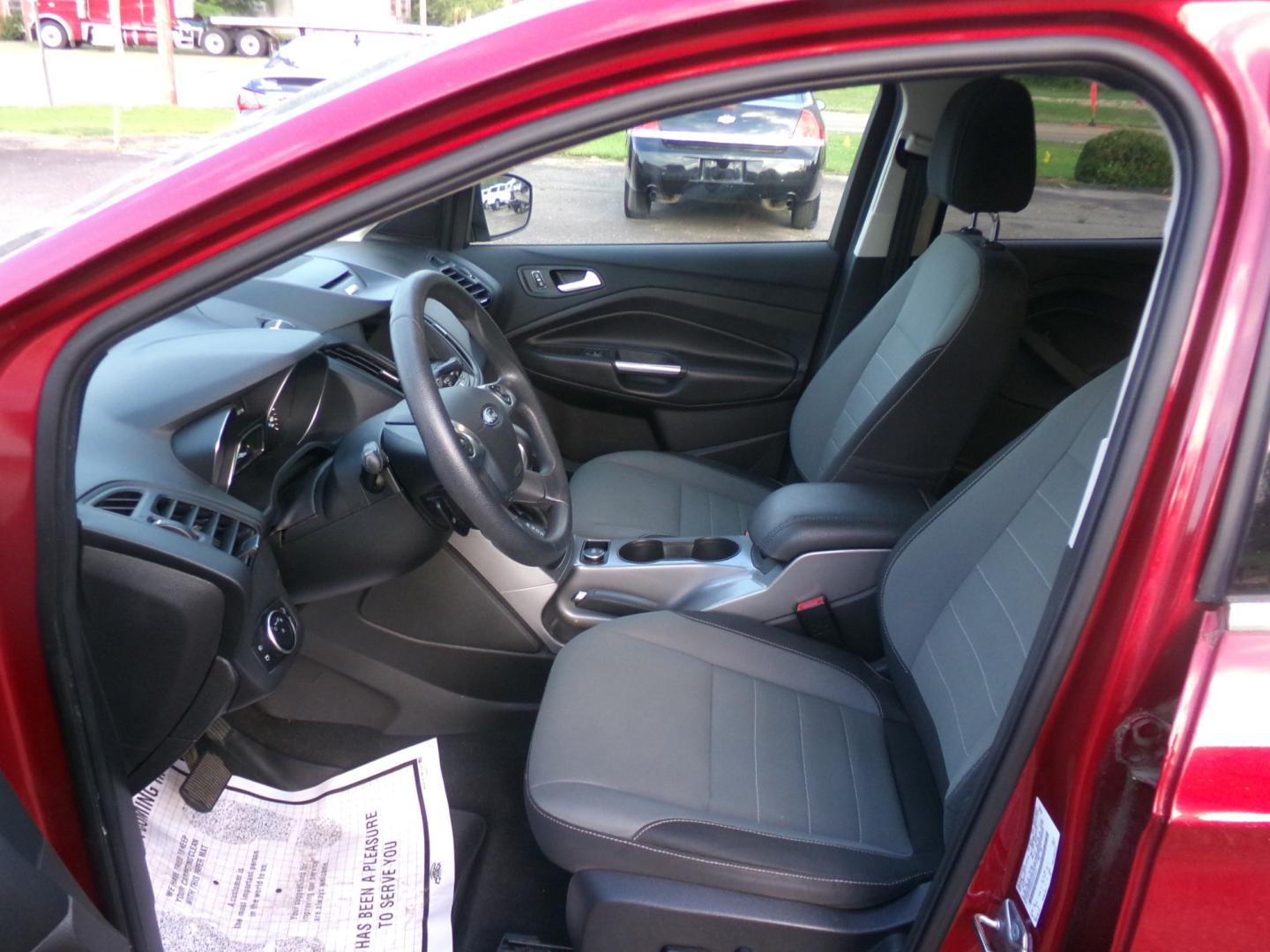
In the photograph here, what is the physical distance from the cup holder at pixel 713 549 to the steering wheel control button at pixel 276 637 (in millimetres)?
846

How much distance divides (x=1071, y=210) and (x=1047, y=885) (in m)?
2.20

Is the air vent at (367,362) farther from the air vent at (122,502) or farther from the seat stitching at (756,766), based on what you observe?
the seat stitching at (756,766)

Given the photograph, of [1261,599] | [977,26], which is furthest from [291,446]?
[1261,599]

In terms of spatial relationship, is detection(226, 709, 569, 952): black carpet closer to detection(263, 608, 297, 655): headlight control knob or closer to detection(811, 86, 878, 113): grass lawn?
detection(263, 608, 297, 655): headlight control knob

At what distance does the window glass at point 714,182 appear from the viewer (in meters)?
2.67

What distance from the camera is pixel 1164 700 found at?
80 cm

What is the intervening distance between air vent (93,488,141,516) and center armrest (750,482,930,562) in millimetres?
1098

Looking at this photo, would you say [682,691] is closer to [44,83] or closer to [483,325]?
[483,325]

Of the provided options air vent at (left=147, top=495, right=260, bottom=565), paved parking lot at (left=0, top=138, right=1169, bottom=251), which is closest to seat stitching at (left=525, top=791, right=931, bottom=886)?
air vent at (left=147, top=495, right=260, bottom=565)

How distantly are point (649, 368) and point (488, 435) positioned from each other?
4.55 ft

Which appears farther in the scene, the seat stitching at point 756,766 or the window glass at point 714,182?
the window glass at point 714,182

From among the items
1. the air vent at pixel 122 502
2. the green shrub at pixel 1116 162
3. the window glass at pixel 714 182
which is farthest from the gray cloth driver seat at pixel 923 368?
the air vent at pixel 122 502

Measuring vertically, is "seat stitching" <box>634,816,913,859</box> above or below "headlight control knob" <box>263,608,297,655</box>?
below

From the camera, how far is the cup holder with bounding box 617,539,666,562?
2035 mm
